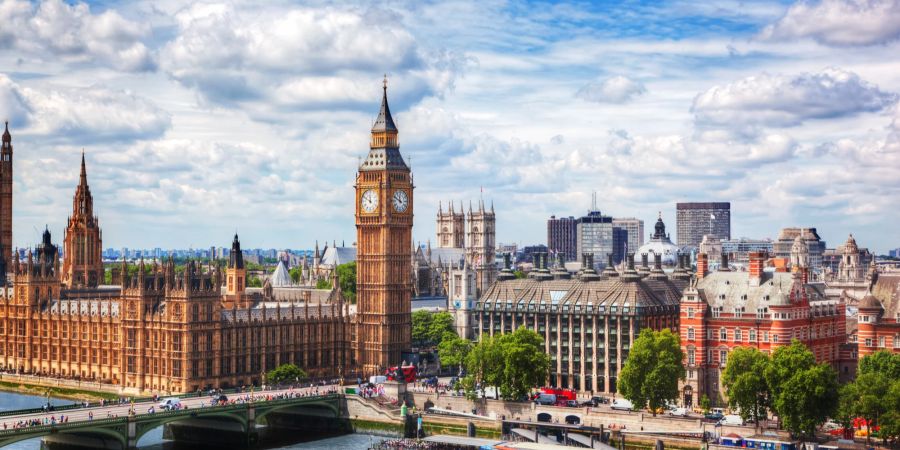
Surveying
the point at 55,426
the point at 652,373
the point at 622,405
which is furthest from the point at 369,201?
the point at 55,426

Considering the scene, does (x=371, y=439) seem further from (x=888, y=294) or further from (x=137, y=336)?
(x=888, y=294)

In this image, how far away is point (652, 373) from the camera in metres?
125

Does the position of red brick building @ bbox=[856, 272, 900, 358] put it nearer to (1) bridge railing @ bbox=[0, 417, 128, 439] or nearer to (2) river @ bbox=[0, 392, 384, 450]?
(2) river @ bbox=[0, 392, 384, 450]

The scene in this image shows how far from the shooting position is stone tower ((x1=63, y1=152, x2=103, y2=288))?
197 meters

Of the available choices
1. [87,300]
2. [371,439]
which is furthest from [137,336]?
[371,439]

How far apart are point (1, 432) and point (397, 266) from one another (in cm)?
6598

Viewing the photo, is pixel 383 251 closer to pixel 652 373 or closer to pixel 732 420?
pixel 652 373

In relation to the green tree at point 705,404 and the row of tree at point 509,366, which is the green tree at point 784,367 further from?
the row of tree at point 509,366

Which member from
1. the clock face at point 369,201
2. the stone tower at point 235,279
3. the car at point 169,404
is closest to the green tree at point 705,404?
the car at point 169,404

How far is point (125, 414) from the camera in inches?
4695

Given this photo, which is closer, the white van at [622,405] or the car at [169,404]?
the car at [169,404]

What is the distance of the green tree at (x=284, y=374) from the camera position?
14862cm

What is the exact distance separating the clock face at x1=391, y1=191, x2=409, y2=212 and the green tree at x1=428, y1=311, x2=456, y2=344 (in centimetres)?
2479

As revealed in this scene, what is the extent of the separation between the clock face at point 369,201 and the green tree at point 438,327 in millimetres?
26478
